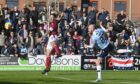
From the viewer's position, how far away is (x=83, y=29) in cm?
3597

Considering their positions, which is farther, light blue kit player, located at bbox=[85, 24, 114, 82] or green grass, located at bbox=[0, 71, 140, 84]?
light blue kit player, located at bbox=[85, 24, 114, 82]

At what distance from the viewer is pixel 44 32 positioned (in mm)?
35219

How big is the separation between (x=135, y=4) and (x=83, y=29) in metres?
35.3

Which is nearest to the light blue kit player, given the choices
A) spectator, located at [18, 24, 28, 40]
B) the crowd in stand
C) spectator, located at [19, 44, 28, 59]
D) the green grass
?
the green grass

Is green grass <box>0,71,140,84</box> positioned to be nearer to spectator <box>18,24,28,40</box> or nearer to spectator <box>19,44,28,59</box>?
spectator <box>19,44,28,59</box>

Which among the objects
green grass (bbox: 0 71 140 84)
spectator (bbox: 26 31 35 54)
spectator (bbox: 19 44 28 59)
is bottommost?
green grass (bbox: 0 71 140 84)

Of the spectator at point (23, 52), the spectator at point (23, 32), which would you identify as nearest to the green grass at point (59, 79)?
the spectator at point (23, 52)

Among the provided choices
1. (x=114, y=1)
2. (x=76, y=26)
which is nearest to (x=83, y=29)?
(x=76, y=26)

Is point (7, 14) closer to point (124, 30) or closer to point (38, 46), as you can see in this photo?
point (38, 46)

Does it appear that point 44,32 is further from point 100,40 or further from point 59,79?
point 100,40

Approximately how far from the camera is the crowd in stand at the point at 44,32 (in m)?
33.7

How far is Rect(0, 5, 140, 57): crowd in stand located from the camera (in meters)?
33.7

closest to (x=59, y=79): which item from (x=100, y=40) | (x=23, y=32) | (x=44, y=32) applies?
(x=100, y=40)

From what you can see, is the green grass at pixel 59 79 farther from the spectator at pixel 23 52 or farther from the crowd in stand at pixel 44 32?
the crowd in stand at pixel 44 32
